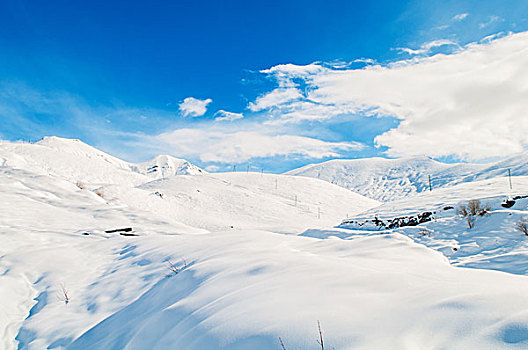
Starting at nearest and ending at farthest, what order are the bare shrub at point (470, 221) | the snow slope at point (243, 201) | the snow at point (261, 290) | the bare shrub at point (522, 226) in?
1. the snow at point (261, 290)
2. the bare shrub at point (522, 226)
3. the bare shrub at point (470, 221)
4. the snow slope at point (243, 201)

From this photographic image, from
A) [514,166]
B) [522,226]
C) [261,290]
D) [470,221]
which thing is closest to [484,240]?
[522,226]

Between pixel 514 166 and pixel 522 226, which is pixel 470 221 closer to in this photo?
pixel 522 226

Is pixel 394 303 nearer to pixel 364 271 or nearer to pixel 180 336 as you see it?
pixel 364 271

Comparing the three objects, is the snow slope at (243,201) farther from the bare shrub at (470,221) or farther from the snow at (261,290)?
the snow at (261,290)

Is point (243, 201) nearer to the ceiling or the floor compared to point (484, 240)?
nearer to the ceiling

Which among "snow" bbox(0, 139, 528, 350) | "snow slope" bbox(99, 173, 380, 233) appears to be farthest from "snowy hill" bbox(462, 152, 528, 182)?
"snow" bbox(0, 139, 528, 350)

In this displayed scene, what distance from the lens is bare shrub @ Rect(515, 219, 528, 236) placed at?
8.41m

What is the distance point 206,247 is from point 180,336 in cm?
347

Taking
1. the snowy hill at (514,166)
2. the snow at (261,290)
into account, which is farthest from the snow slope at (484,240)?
the snowy hill at (514,166)

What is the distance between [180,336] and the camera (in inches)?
96.0

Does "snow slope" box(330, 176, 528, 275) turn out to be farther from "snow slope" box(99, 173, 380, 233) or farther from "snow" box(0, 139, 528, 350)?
"snow slope" box(99, 173, 380, 233)

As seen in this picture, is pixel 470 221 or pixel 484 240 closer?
pixel 484 240

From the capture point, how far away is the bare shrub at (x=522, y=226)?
331 inches

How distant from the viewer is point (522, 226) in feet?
27.9
